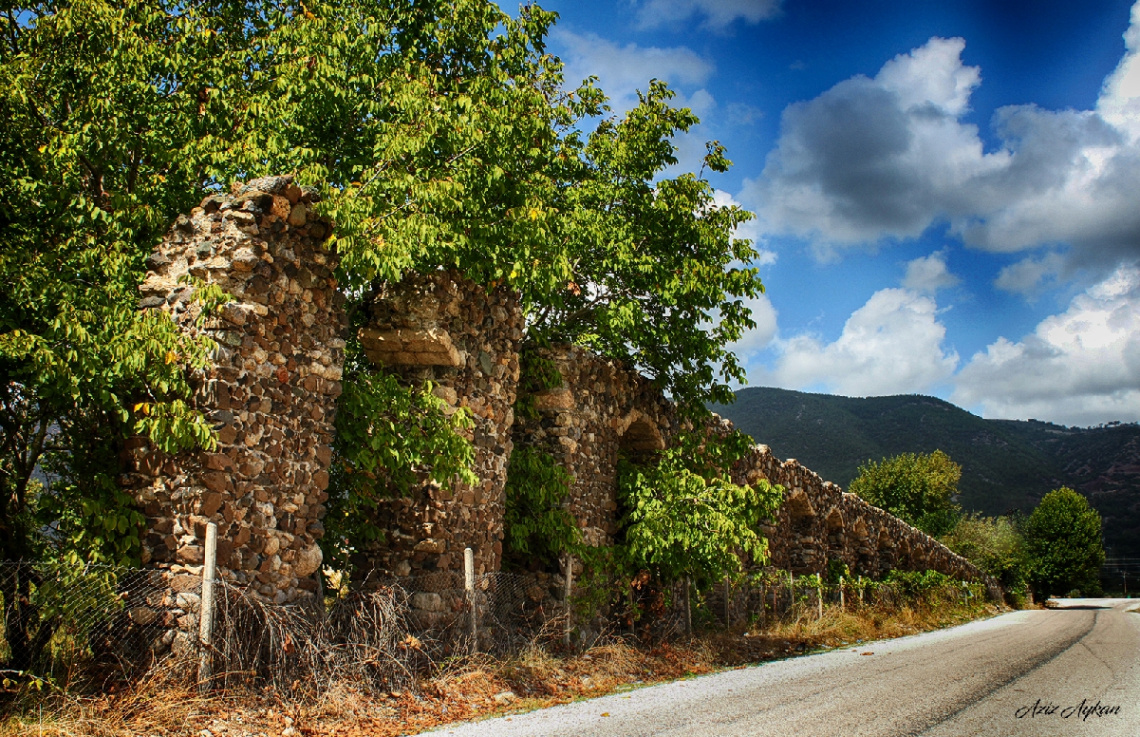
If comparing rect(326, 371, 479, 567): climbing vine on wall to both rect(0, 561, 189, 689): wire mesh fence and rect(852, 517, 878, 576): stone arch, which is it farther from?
rect(852, 517, 878, 576): stone arch

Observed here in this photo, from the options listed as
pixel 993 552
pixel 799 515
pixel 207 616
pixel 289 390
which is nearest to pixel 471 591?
pixel 289 390

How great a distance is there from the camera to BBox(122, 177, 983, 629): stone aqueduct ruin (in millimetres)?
5793

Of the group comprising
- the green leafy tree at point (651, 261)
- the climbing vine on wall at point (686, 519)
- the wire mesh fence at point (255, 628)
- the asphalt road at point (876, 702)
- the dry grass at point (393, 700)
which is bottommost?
the asphalt road at point (876, 702)

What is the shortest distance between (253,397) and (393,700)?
2.59 metres

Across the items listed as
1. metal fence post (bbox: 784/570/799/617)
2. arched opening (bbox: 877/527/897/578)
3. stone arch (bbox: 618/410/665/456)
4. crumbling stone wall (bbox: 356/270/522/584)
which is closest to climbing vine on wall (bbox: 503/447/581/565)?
crumbling stone wall (bbox: 356/270/522/584)

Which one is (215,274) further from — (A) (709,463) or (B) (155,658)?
(A) (709,463)

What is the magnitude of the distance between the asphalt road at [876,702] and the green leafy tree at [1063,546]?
3839cm

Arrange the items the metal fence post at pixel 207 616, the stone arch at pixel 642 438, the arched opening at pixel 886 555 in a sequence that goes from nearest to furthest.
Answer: the metal fence post at pixel 207 616, the stone arch at pixel 642 438, the arched opening at pixel 886 555

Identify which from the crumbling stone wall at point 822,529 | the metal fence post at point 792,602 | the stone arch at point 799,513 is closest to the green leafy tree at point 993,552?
the crumbling stone wall at point 822,529

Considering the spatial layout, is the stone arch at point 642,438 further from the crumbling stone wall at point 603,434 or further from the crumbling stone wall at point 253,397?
the crumbling stone wall at point 253,397

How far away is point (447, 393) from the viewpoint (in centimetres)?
830

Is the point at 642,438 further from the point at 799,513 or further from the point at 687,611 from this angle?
the point at 799,513

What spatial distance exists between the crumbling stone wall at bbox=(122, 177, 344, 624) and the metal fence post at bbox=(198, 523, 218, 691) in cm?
13

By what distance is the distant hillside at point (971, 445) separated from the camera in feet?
255
